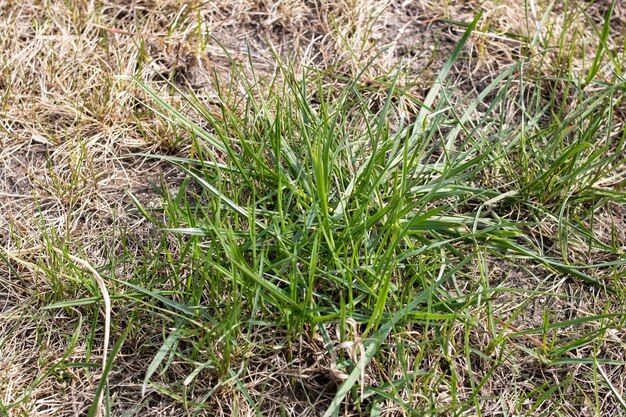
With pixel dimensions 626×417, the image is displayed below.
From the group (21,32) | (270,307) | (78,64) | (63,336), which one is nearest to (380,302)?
(270,307)

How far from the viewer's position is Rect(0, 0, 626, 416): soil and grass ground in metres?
2.02

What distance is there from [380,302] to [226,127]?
30.2 inches

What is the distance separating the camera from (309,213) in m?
2.17

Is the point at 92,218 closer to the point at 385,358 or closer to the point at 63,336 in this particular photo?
the point at 63,336

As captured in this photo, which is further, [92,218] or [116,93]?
[116,93]

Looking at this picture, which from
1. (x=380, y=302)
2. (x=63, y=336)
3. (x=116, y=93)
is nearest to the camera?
(x=380, y=302)

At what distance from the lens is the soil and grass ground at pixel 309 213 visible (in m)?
2.02

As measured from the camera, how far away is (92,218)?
232 centimetres

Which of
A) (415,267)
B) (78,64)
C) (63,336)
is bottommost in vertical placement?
(63,336)

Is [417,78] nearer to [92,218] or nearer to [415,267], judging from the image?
[415,267]

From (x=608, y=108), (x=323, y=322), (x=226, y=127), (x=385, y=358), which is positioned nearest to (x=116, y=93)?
(x=226, y=127)

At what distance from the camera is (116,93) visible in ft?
8.32

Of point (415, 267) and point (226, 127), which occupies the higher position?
point (226, 127)

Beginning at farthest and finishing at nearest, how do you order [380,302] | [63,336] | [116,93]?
[116,93]
[63,336]
[380,302]
